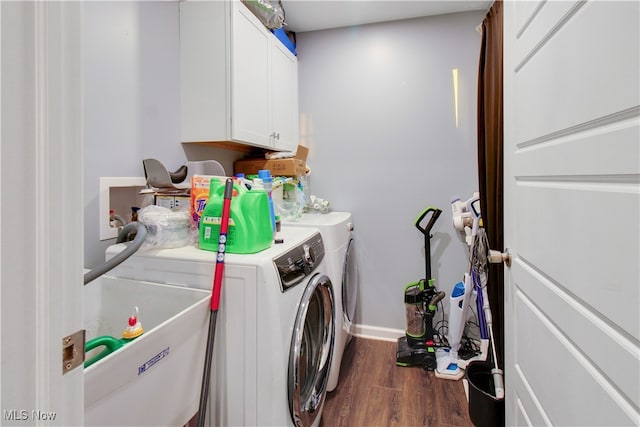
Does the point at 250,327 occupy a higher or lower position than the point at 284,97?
lower

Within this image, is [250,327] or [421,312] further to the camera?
[421,312]

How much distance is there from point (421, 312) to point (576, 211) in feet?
5.46

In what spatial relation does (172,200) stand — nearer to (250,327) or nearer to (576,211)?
(250,327)

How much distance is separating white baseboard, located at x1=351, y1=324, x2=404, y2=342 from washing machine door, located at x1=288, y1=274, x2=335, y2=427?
3.38 ft

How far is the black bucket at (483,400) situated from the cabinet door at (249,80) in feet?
6.11

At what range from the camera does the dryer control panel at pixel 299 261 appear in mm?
1078

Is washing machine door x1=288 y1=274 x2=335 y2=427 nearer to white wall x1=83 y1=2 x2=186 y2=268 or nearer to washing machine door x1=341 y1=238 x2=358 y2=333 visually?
washing machine door x1=341 y1=238 x2=358 y2=333

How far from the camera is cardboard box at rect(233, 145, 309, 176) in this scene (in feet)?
7.06

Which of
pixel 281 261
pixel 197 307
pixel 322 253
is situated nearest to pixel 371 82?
pixel 322 253

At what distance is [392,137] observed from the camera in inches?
95.5

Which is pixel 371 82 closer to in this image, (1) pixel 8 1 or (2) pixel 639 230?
(2) pixel 639 230

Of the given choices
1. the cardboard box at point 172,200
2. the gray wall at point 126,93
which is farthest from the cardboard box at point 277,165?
the cardboard box at point 172,200

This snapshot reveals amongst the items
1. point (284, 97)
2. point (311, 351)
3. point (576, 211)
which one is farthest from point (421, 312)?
point (284, 97)

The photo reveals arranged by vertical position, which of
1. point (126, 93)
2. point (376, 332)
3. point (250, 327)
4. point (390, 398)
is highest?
point (126, 93)
